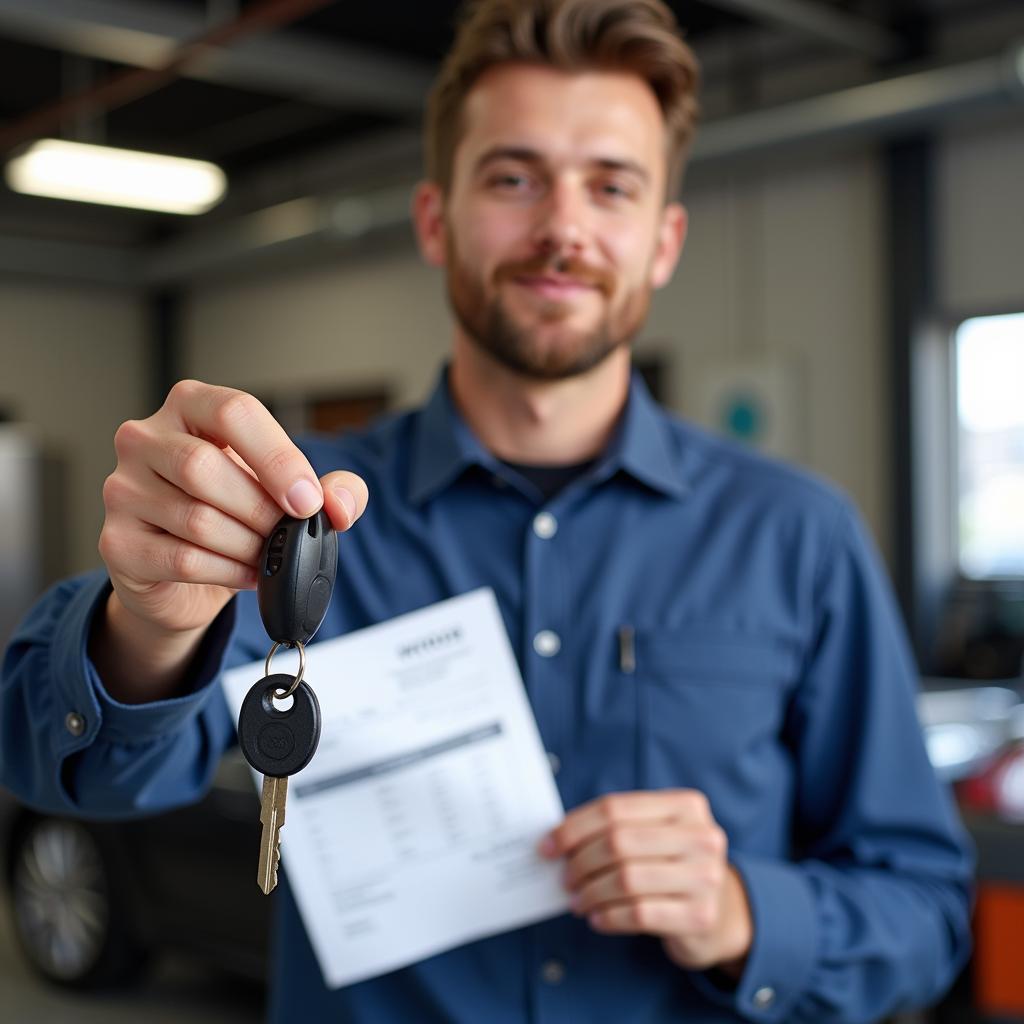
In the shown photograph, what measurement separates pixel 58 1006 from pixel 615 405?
3535 millimetres

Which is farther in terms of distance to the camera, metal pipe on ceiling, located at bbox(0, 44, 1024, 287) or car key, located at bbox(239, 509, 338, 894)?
metal pipe on ceiling, located at bbox(0, 44, 1024, 287)

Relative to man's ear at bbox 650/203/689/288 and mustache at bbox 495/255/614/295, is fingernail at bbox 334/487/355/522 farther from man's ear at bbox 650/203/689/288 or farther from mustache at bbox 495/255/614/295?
man's ear at bbox 650/203/689/288

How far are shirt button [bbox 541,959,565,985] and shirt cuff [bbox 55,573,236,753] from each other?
17.4 inches

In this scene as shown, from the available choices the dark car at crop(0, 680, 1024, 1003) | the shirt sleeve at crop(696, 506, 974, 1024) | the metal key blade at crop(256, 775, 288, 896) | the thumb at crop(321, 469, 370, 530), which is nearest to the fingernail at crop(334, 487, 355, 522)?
the thumb at crop(321, 469, 370, 530)

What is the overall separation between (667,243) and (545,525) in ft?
1.19

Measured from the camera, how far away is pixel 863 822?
1346mm

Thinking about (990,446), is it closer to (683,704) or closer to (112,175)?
(112,175)

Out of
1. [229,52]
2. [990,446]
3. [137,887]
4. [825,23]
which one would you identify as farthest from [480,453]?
[990,446]

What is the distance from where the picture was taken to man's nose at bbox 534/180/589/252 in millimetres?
1277

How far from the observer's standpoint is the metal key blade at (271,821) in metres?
0.63

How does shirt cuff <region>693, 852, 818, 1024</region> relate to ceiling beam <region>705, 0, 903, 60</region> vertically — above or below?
below

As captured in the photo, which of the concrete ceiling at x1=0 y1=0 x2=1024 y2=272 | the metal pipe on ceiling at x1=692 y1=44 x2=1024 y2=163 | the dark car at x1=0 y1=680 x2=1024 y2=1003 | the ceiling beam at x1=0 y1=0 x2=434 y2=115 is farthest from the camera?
the concrete ceiling at x1=0 y1=0 x2=1024 y2=272

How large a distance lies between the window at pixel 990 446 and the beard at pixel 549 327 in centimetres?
505

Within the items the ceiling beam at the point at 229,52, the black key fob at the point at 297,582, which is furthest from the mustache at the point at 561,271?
the ceiling beam at the point at 229,52
